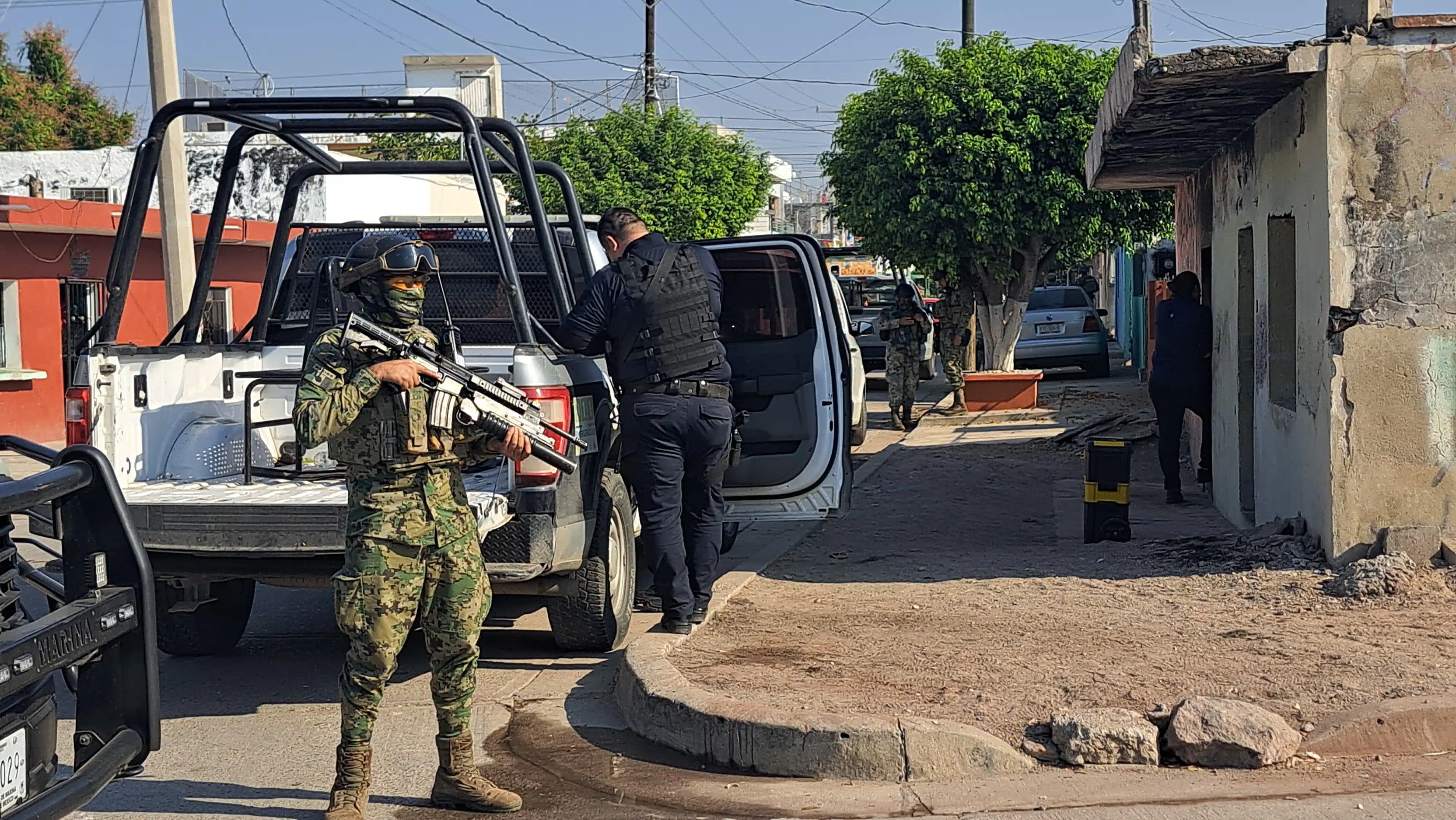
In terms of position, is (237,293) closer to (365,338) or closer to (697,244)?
(697,244)

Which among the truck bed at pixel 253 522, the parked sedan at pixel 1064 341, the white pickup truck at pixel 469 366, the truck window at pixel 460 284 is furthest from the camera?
the parked sedan at pixel 1064 341

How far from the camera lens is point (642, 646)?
6055mm

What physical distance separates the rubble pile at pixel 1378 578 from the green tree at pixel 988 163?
34.8ft

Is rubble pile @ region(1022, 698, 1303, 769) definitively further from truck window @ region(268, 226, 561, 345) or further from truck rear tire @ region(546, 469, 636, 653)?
truck window @ region(268, 226, 561, 345)

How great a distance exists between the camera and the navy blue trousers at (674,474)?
20.9 ft

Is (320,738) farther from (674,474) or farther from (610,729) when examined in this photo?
(674,474)

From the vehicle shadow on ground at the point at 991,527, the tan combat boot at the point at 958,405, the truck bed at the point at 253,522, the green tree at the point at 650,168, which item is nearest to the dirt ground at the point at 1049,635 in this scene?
the vehicle shadow on ground at the point at 991,527

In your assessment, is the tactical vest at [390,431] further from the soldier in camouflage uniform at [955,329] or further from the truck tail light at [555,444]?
the soldier in camouflage uniform at [955,329]

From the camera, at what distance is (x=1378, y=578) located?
21.6ft

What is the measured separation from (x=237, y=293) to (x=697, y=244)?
714 inches

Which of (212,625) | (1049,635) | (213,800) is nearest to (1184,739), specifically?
(1049,635)

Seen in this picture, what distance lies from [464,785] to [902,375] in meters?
13.0

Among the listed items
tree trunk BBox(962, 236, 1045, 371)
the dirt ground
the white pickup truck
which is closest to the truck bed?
the white pickup truck

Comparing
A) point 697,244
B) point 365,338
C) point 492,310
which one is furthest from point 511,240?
point 365,338
